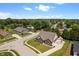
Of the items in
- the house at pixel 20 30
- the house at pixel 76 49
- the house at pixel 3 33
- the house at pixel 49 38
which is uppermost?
the house at pixel 20 30

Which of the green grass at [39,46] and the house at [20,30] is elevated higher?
the house at [20,30]

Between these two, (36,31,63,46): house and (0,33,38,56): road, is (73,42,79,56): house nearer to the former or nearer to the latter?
(36,31,63,46): house

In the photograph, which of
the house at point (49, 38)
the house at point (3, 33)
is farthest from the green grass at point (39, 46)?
the house at point (3, 33)

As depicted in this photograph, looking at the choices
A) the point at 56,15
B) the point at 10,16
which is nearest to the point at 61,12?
the point at 56,15

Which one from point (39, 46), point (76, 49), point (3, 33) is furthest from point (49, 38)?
point (3, 33)

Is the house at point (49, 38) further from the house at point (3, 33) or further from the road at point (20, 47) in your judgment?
the house at point (3, 33)

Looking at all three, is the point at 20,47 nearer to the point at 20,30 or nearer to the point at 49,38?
the point at 20,30

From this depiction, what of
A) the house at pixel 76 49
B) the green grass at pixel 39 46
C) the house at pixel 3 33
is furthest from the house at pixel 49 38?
the house at pixel 3 33
